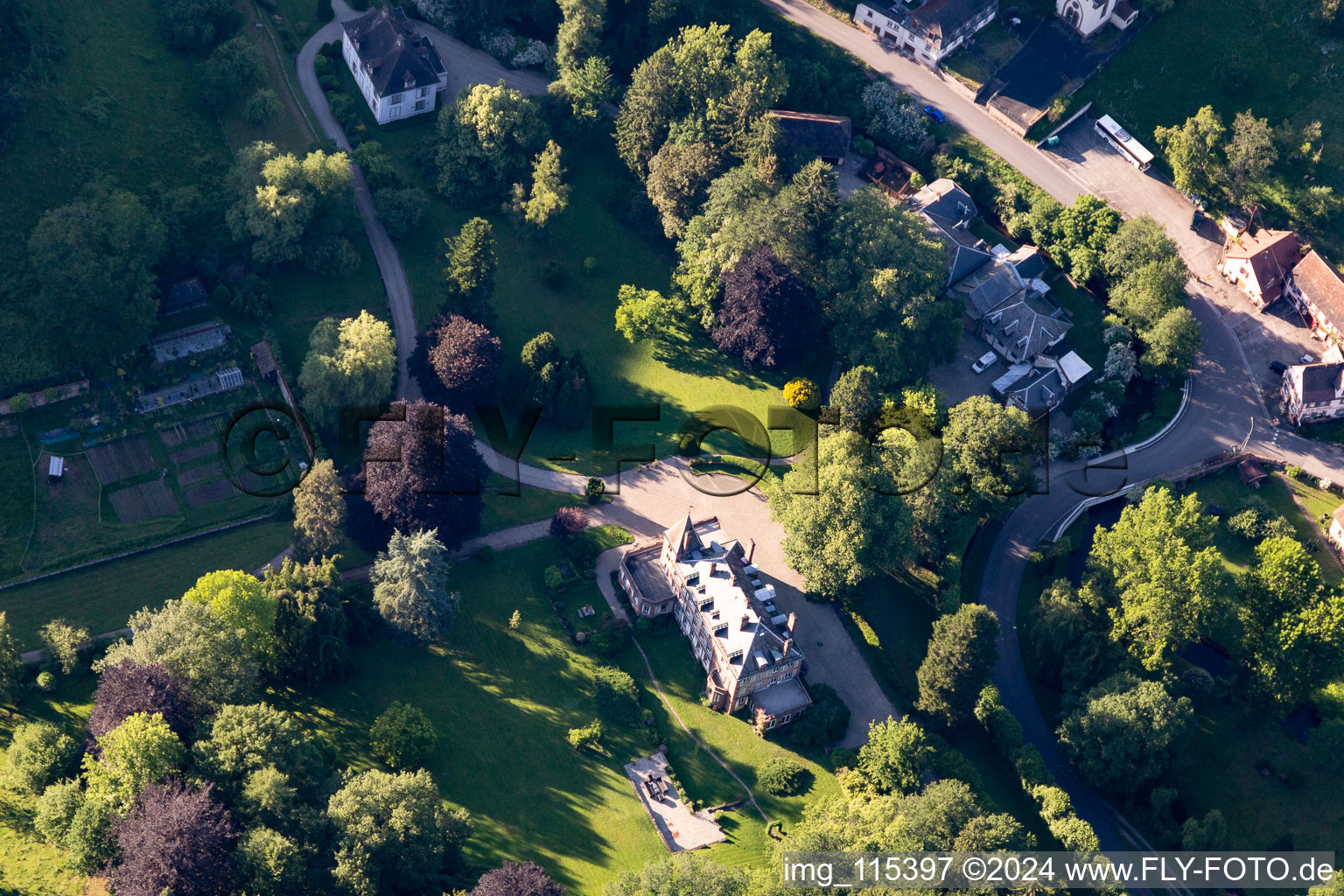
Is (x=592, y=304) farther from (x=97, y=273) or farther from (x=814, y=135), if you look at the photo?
(x=97, y=273)

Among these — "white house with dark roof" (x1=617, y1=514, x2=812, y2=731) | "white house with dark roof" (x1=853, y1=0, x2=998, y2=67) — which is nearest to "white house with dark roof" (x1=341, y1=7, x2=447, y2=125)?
"white house with dark roof" (x1=853, y1=0, x2=998, y2=67)

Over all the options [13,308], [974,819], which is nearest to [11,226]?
[13,308]

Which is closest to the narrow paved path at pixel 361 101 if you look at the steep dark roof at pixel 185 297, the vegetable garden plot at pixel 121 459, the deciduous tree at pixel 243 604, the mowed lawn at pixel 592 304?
the mowed lawn at pixel 592 304

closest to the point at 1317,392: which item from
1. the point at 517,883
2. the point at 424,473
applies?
the point at 424,473

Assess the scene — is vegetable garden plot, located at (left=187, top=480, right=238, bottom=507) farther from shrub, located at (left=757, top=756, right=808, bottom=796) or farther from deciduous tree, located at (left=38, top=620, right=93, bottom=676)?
shrub, located at (left=757, top=756, right=808, bottom=796)

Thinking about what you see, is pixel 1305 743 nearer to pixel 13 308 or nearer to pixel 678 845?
pixel 678 845
